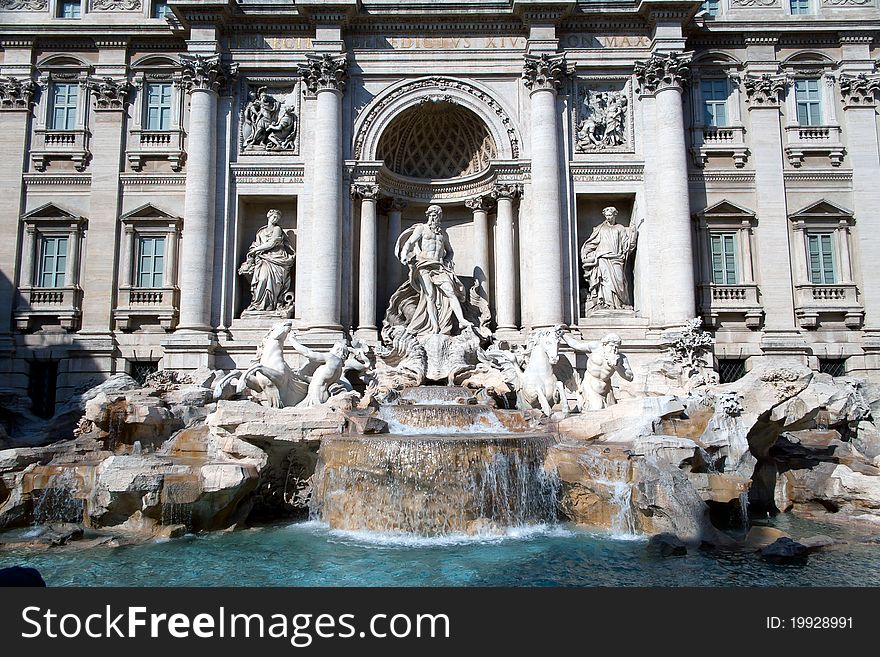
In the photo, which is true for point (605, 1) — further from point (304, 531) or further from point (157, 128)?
point (304, 531)

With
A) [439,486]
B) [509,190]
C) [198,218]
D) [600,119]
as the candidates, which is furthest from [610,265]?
[198,218]

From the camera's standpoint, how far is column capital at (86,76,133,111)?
18.7 m

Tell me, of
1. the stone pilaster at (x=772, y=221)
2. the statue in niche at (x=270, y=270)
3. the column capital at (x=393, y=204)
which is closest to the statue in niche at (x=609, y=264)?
the stone pilaster at (x=772, y=221)

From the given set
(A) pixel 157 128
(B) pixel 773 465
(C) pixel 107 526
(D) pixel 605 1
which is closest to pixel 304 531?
(C) pixel 107 526

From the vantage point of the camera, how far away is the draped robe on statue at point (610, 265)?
18.1m

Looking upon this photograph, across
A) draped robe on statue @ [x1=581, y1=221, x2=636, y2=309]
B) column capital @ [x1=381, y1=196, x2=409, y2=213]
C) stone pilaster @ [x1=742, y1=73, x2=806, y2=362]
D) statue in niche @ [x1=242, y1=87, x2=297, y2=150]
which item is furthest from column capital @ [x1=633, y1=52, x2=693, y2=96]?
statue in niche @ [x1=242, y1=87, x2=297, y2=150]

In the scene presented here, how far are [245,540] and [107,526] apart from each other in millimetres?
2670

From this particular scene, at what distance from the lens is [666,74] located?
1788cm

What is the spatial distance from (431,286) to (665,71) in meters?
9.24

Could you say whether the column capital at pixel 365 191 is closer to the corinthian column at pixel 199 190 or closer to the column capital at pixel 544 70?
the corinthian column at pixel 199 190

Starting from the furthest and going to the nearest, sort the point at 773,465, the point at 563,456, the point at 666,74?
1. the point at 666,74
2. the point at 773,465
3. the point at 563,456

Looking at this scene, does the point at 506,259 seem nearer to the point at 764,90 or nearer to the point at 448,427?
the point at 448,427

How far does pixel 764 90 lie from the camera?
1888cm

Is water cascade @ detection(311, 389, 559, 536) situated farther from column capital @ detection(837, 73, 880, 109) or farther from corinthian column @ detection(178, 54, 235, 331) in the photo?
column capital @ detection(837, 73, 880, 109)
